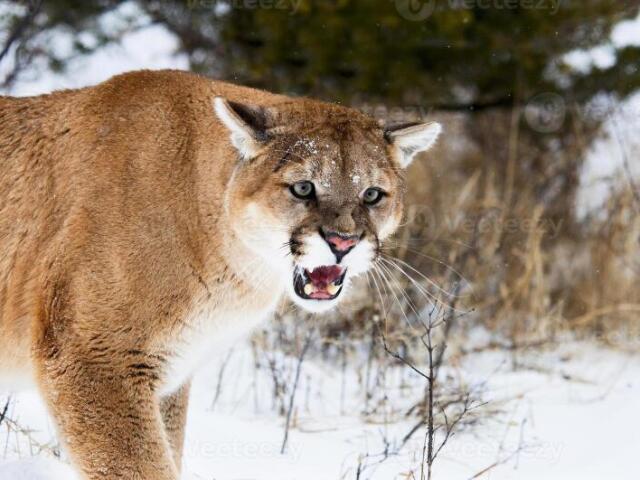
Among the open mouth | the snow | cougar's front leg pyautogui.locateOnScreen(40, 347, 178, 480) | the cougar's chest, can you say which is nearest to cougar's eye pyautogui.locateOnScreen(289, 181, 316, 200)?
the snow

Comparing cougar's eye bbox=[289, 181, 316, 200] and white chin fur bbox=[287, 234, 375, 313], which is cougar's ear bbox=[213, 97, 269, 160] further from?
white chin fur bbox=[287, 234, 375, 313]

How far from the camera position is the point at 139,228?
3.92 meters

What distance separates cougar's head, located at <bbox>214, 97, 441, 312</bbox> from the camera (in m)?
3.93

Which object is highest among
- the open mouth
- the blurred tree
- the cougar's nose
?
the blurred tree

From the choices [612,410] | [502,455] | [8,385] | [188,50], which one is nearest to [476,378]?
[612,410]

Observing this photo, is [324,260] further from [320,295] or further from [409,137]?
[409,137]

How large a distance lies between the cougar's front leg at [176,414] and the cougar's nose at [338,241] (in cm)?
133

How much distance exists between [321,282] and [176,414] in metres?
1.18

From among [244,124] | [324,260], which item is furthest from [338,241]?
[244,124]

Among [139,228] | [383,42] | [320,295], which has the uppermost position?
[383,42]

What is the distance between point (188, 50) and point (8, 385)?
6.00 meters

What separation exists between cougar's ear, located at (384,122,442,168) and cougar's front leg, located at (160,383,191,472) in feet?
5.32

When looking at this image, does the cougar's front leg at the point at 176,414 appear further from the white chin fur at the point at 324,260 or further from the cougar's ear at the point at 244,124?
the cougar's ear at the point at 244,124

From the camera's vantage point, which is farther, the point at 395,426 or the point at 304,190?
the point at 395,426
